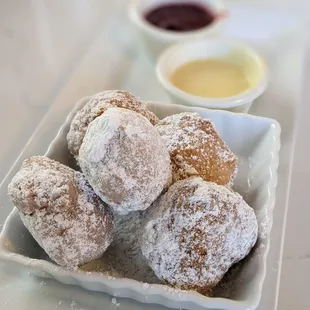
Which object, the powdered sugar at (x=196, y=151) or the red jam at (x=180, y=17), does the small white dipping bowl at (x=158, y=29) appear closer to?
the red jam at (x=180, y=17)

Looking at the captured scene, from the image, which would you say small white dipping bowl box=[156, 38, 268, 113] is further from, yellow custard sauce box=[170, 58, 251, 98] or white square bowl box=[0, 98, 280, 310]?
white square bowl box=[0, 98, 280, 310]

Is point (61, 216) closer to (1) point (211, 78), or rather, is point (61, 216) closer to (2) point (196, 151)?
(2) point (196, 151)

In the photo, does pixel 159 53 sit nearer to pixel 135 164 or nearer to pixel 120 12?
pixel 120 12

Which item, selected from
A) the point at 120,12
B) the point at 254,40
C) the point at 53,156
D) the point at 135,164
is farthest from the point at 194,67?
the point at 135,164

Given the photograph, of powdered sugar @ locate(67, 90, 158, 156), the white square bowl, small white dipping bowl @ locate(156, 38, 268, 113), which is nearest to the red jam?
small white dipping bowl @ locate(156, 38, 268, 113)

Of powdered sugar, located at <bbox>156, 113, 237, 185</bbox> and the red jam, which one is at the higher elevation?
powdered sugar, located at <bbox>156, 113, 237, 185</bbox>

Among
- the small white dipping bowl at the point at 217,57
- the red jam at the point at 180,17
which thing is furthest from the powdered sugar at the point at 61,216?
the red jam at the point at 180,17
